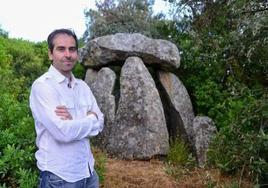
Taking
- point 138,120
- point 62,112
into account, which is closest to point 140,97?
point 138,120

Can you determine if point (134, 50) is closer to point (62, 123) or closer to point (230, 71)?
point (230, 71)

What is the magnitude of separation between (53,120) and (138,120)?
5.71 metres

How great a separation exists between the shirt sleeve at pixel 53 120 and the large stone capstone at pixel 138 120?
17.6 ft

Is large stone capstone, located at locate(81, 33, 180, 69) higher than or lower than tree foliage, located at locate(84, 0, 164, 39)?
lower

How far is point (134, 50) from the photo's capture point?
9.12m

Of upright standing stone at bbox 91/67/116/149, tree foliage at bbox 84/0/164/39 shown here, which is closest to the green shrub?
upright standing stone at bbox 91/67/116/149

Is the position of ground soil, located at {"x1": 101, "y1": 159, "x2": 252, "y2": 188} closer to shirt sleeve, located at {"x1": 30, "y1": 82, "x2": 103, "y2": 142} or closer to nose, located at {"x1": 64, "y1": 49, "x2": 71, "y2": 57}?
shirt sleeve, located at {"x1": 30, "y1": 82, "x2": 103, "y2": 142}

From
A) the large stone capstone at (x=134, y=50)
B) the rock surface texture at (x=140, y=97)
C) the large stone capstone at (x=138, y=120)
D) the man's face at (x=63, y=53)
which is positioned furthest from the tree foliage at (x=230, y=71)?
the man's face at (x=63, y=53)

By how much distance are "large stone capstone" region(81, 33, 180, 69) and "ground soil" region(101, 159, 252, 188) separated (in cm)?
229

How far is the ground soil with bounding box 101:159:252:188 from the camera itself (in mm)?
6237

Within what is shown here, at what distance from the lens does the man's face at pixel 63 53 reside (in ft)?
9.83

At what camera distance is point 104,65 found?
9617 millimetres

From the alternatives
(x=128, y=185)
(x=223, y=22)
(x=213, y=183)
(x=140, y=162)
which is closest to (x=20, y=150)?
(x=213, y=183)

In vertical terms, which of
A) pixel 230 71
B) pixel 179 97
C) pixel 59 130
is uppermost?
pixel 230 71
